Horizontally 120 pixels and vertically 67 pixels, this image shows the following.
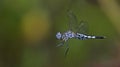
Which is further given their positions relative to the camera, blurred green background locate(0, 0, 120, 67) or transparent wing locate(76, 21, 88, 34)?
blurred green background locate(0, 0, 120, 67)

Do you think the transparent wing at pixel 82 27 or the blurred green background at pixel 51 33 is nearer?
the transparent wing at pixel 82 27

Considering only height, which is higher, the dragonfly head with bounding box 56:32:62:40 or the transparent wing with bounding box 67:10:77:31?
the transparent wing with bounding box 67:10:77:31

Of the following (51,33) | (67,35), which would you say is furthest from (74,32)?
(51,33)

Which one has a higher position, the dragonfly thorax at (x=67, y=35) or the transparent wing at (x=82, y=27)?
the transparent wing at (x=82, y=27)

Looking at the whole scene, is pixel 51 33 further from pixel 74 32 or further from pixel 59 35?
pixel 74 32

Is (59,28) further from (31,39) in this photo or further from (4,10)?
(4,10)

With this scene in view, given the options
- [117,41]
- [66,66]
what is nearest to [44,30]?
[66,66]

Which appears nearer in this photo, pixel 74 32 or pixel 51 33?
pixel 74 32
